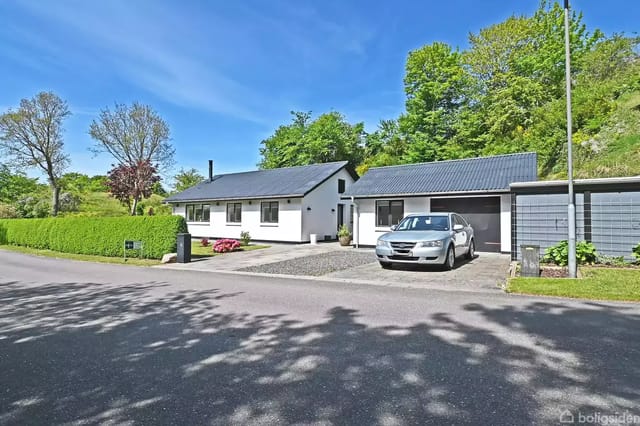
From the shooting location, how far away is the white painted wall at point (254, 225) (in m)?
21.7

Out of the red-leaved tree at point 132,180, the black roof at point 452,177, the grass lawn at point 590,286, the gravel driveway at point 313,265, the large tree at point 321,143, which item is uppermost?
the large tree at point 321,143

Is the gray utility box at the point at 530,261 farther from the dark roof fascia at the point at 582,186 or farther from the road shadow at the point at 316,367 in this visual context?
the dark roof fascia at the point at 582,186

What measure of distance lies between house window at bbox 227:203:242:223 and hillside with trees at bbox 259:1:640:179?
662 inches

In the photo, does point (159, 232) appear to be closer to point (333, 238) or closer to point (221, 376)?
point (333, 238)

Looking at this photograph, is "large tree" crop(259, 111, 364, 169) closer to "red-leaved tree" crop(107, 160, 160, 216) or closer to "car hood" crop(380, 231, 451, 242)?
"red-leaved tree" crop(107, 160, 160, 216)

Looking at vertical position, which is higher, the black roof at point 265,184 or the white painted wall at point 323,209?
the black roof at point 265,184

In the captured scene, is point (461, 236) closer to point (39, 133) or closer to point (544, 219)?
point (544, 219)

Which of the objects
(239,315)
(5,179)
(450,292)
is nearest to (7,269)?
(239,315)

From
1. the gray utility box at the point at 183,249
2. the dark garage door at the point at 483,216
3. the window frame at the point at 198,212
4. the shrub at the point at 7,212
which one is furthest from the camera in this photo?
the shrub at the point at 7,212

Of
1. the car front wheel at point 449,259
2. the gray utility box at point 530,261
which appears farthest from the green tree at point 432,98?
the gray utility box at point 530,261

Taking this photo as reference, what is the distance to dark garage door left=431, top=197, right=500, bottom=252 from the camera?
15711 mm

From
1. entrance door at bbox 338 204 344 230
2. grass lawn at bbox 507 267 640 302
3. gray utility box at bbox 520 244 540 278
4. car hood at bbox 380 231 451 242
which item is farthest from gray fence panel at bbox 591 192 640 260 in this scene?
entrance door at bbox 338 204 344 230

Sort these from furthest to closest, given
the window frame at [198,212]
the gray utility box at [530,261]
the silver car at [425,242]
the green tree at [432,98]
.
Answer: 1. the green tree at [432,98]
2. the window frame at [198,212]
3. the silver car at [425,242]
4. the gray utility box at [530,261]

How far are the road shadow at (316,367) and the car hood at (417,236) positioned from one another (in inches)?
170
